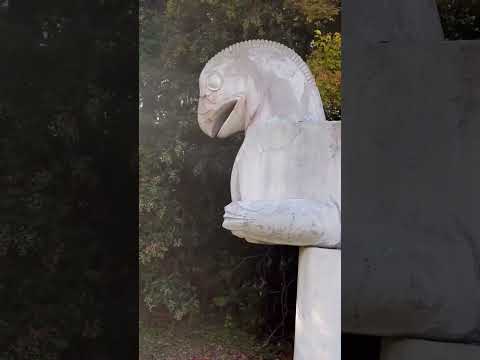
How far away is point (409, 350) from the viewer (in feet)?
1.93

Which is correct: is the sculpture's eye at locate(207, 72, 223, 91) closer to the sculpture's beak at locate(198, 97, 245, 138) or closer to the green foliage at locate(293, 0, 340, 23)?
the sculpture's beak at locate(198, 97, 245, 138)

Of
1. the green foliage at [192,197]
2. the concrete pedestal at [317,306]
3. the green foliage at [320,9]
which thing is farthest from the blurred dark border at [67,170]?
the concrete pedestal at [317,306]

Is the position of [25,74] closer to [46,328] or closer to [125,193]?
[125,193]

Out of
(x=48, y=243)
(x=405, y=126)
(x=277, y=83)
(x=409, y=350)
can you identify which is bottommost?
(x=409, y=350)

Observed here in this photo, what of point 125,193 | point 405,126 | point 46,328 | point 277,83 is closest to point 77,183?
point 125,193

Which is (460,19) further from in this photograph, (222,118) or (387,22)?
(222,118)

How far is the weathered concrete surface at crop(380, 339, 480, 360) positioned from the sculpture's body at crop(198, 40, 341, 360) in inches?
26.1

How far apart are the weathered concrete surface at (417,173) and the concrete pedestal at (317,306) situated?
2.44ft

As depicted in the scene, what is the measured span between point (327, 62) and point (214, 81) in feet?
1.96

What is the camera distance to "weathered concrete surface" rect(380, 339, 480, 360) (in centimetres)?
55

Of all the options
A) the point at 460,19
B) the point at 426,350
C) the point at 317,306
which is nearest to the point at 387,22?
the point at 460,19

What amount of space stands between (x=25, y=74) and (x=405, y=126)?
14.7 inches

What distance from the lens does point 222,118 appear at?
5.17ft

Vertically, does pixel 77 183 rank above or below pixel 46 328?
above
